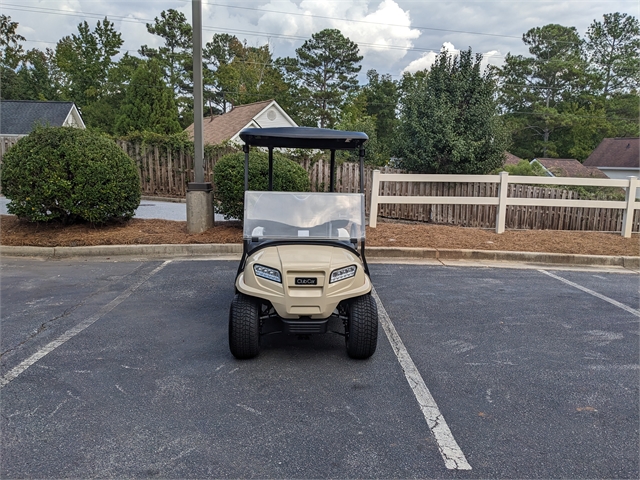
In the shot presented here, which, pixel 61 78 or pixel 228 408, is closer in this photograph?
pixel 228 408

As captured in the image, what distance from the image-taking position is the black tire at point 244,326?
12.4ft

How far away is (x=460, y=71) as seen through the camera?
463 inches

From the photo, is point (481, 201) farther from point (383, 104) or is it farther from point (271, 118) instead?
point (383, 104)

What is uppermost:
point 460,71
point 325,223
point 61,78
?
point 61,78

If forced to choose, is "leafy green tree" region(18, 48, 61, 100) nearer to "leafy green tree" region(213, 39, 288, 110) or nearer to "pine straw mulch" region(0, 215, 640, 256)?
"leafy green tree" region(213, 39, 288, 110)

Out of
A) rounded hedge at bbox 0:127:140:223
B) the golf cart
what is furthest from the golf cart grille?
rounded hedge at bbox 0:127:140:223

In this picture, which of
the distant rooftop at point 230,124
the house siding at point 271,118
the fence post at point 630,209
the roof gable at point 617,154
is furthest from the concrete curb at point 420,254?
the roof gable at point 617,154

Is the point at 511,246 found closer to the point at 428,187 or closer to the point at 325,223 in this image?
the point at 428,187

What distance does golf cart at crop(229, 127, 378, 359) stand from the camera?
12.1 feet

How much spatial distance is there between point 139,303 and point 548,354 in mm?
4416

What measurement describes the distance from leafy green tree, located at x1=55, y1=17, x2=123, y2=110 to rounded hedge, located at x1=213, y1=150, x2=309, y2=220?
31.8 meters

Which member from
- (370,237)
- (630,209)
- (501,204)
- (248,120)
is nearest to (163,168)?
(370,237)

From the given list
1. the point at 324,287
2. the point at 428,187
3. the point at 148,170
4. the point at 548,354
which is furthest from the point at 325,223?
the point at 148,170

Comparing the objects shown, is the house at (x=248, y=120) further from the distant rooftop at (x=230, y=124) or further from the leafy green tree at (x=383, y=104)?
the leafy green tree at (x=383, y=104)
